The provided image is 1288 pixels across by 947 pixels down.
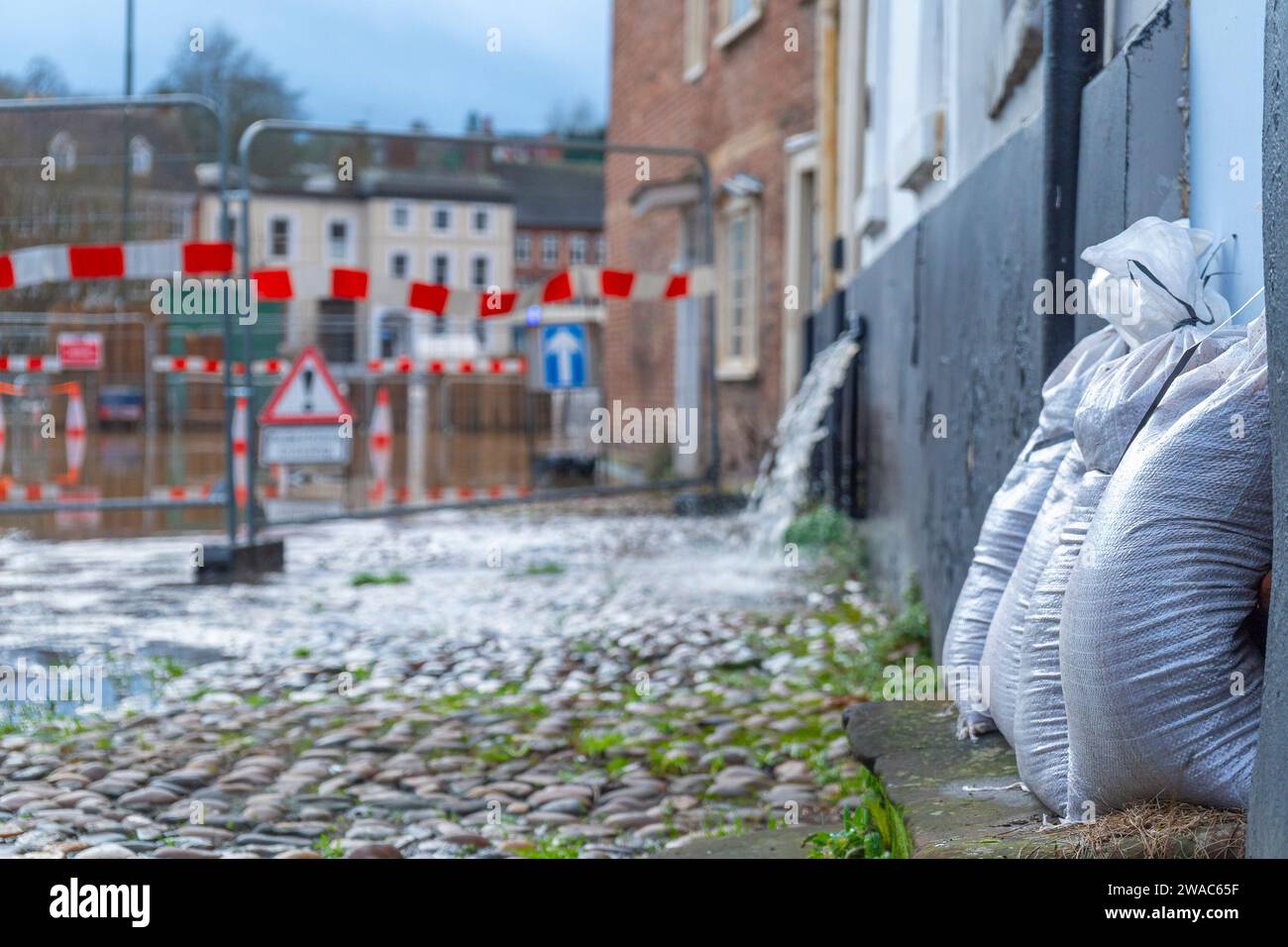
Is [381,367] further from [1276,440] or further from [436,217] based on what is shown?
[436,217]

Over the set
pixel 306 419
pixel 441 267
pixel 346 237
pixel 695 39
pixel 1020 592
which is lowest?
pixel 1020 592

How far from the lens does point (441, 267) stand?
214ft

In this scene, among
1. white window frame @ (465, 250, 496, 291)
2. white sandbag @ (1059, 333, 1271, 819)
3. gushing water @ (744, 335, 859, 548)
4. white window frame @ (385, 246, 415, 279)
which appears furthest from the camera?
white window frame @ (465, 250, 496, 291)

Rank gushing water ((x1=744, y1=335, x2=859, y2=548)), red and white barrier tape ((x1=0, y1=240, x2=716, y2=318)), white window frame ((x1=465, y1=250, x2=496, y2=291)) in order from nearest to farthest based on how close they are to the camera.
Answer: red and white barrier tape ((x1=0, y1=240, x2=716, y2=318)) < gushing water ((x1=744, y1=335, x2=859, y2=548)) < white window frame ((x1=465, y1=250, x2=496, y2=291))

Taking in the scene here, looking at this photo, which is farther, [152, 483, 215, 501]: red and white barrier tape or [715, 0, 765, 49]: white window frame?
[715, 0, 765, 49]: white window frame

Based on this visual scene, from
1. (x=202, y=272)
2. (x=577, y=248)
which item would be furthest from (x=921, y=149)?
(x=577, y=248)

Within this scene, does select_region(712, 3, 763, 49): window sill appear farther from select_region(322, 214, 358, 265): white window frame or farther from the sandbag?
select_region(322, 214, 358, 265): white window frame

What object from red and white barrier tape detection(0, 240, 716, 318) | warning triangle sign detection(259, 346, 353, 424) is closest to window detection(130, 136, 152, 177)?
red and white barrier tape detection(0, 240, 716, 318)

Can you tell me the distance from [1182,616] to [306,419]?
931cm

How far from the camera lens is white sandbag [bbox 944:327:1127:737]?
3.52 m

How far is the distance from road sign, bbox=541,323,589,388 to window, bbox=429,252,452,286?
165 ft

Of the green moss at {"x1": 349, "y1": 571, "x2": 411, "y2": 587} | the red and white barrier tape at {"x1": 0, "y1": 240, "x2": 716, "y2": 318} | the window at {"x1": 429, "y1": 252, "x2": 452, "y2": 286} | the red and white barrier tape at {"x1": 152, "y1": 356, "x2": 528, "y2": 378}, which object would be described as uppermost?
the window at {"x1": 429, "y1": 252, "x2": 452, "y2": 286}

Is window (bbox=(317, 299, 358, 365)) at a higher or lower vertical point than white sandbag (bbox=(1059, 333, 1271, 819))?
higher
